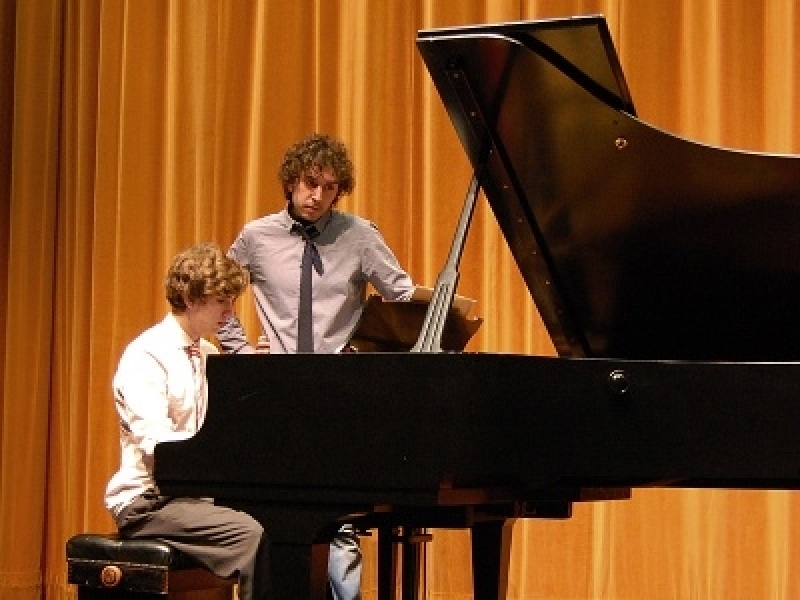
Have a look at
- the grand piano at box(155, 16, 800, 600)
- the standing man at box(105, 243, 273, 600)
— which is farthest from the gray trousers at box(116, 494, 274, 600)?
the grand piano at box(155, 16, 800, 600)

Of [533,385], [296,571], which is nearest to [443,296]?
[533,385]

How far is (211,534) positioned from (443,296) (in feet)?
4.09

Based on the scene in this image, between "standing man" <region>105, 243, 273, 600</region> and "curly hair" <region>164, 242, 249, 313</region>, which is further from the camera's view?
"curly hair" <region>164, 242, 249, 313</region>

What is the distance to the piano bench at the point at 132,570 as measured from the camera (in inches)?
133

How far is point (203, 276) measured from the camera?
3.50m

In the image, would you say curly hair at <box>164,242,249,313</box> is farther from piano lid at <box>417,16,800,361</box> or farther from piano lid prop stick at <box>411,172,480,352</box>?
piano lid prop stick at <box>411,172,480,352</box>

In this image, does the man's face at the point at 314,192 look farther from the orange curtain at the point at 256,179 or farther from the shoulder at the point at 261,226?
the orange curtain at the point at 256,179

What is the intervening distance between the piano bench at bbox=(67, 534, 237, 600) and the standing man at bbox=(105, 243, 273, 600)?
2.1 inches

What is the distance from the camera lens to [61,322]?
18.2 feet

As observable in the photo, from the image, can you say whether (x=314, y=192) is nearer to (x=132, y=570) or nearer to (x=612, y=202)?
(x=132, y=570)

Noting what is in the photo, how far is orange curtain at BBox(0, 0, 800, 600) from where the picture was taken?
485cm

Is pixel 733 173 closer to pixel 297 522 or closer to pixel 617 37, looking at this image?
pixel 297 522

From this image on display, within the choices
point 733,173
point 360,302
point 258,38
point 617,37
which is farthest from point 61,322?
point 733,173

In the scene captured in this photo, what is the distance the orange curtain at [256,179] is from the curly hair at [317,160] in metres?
1.10
